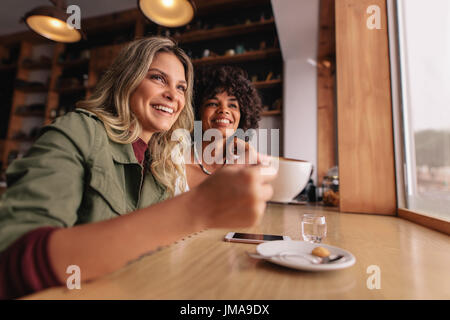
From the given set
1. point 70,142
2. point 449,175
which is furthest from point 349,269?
point 449,175

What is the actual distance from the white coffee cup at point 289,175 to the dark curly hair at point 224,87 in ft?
3.15

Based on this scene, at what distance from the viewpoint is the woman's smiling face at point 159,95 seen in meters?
0.82

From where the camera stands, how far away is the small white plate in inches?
15.4

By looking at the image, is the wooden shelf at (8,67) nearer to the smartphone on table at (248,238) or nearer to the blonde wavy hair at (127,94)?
the blonde wavy hair at (127,94)

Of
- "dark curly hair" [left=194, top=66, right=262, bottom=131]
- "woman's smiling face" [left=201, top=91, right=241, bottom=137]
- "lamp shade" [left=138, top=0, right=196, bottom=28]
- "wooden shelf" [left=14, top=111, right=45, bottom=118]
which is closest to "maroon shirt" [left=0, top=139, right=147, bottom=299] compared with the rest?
"woman's smiling face" [left=201, top=91, right=241, bottom=137]

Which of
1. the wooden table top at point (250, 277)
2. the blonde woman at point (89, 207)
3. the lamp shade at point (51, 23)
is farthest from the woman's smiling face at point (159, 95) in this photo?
the lamp shade at point (51, 23)

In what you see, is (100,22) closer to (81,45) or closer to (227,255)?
(81,45)

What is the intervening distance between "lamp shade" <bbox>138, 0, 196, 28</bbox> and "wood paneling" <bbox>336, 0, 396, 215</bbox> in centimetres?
106

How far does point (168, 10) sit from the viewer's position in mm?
1796

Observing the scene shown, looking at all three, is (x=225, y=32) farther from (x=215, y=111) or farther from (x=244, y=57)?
(x=215, y=111)

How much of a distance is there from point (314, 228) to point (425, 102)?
81 cm

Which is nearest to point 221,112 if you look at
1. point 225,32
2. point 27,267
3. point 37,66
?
point 27,267

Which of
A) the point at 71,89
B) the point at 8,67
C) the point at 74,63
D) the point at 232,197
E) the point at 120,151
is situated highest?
the point at 8,67

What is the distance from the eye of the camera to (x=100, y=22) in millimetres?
3635
